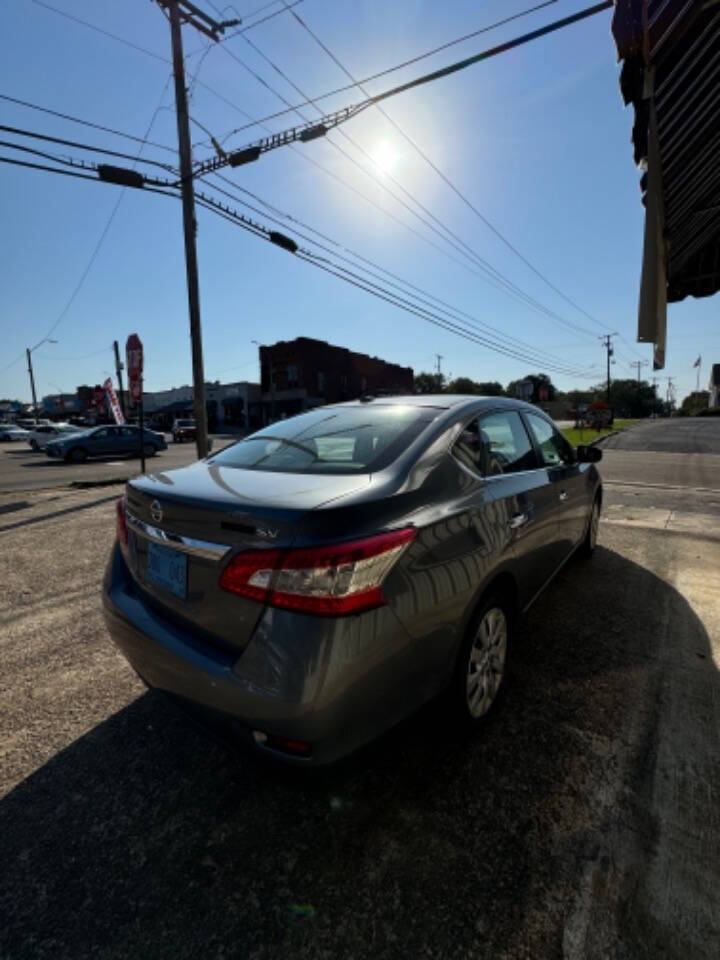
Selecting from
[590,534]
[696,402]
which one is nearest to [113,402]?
[590,534]

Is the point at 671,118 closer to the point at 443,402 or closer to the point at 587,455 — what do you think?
the point at 587,455

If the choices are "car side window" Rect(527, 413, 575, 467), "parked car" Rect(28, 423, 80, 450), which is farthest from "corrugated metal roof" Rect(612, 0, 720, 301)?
"parked car" Rect(28, 423, 80, 450)

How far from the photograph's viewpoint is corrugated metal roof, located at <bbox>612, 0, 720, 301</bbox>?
3.12 metres

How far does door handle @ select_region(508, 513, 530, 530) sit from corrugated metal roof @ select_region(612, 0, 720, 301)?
10.3 ft

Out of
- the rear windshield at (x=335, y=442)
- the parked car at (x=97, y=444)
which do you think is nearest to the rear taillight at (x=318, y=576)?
the rear windshield at (x=335, y=442)

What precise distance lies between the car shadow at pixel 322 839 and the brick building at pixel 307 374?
44374 millimetres

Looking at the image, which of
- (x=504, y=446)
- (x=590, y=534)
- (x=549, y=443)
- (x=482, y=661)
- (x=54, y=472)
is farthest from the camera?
(x=54, y=472)

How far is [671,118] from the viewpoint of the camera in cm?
435

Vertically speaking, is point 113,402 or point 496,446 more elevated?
point 113,402

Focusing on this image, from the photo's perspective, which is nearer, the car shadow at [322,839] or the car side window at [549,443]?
the car shadow at [322,839]

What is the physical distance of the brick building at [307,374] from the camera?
47.3m

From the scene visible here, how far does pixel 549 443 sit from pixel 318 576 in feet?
9.11

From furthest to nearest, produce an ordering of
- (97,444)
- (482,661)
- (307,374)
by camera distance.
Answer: (307,374) < (97,444) < (482,661)

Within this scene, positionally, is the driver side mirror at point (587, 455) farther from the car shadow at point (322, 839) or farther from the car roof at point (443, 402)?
the car shadow at point (322, 839)
